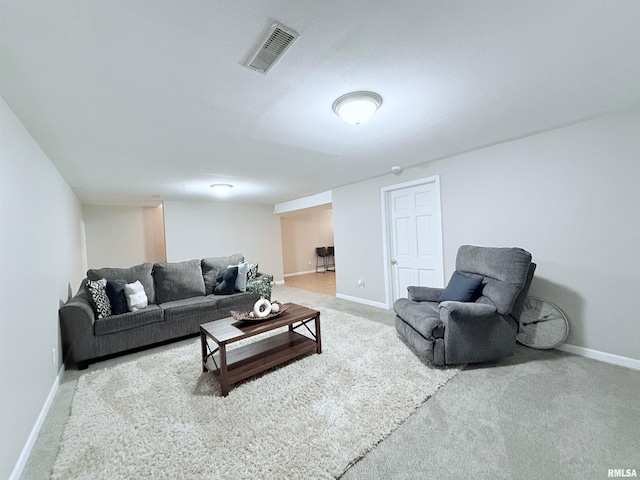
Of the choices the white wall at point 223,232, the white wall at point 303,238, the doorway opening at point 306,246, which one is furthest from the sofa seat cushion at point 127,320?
the white wall at point 303,238

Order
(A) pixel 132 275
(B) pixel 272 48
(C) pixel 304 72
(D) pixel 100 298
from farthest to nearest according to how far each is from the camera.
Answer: (A) pixel 132 275
(D) pixel 100 298
(C) pixel 304 72
(B) pixel 272 48

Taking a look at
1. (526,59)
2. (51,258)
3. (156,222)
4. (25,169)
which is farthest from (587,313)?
(156,222)

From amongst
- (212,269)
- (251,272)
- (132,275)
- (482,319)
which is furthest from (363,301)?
(132,275)

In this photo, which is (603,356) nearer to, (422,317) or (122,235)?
(422,317)

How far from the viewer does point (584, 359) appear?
7.95 ft

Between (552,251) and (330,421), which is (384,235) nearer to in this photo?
(552,251)

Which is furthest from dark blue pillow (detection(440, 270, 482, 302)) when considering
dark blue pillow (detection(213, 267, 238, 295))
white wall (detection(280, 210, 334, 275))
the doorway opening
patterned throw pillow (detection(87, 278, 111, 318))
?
white wall (detection(280, 210, 334, 275))

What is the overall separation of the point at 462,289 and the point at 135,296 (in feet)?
12.0

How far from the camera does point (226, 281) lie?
382 cm

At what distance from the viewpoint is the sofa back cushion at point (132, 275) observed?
321cm

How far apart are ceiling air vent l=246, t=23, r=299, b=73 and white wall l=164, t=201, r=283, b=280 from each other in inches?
201

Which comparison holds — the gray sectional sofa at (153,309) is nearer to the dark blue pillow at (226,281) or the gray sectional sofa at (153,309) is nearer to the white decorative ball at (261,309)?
the dark blue pillow at (226,281)

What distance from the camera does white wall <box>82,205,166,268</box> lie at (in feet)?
19.7

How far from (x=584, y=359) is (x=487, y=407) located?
141 centimetres
